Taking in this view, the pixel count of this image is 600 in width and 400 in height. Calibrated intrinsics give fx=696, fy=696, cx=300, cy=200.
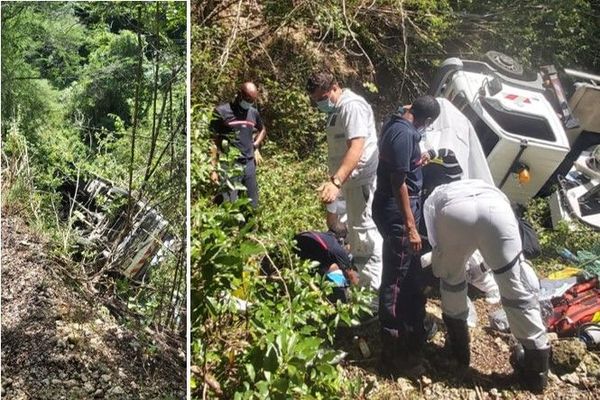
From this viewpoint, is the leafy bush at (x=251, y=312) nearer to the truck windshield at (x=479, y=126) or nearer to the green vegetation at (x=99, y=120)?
the green vegetation at (x=99, y=120)

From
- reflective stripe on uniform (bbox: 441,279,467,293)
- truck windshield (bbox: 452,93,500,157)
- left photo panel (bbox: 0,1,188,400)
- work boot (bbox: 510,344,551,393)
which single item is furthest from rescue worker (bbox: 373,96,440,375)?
left photo panel (bbox: 0,1,188,400)

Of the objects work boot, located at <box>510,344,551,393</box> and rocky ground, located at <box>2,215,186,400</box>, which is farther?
work boot, located at <box>510,344,551,393</box>

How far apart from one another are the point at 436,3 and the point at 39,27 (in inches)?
88.2

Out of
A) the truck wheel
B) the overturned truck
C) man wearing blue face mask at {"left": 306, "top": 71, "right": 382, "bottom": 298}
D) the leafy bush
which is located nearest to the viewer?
the leafy bush

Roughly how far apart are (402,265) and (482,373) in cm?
45

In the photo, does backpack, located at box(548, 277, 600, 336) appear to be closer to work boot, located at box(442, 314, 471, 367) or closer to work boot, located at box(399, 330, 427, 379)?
work boot, located at box(442, 314, 471, 367)

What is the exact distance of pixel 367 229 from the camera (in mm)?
2703

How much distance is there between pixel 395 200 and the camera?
7.67 feet

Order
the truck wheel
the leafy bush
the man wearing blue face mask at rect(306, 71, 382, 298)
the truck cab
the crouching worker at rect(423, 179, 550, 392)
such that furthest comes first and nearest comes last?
the truck wheel, the truck cab, the man wearing blue face mask at rect(306, 71, 382, 298), the crouching worker at rect(423, 179, 550, 392), the leafy bush

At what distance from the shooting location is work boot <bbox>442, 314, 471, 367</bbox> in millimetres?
2348

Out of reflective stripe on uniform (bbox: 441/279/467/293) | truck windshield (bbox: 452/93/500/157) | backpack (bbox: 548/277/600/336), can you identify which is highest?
truck windshield (bbox: 452/93/500/157)

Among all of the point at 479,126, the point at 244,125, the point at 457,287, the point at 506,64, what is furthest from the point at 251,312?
the point at 506,64

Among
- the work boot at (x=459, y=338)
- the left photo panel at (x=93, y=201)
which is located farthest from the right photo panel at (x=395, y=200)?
the left photo panel at (x=93, y=201)

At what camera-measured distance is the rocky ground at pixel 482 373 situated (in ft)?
7.63
